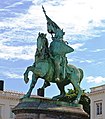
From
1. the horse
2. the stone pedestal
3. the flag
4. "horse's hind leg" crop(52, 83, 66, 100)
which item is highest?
the flag

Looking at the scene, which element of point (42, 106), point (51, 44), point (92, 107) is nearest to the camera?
point (42, 106)

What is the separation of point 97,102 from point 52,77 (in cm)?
4485

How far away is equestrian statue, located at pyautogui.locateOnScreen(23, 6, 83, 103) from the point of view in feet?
81.8

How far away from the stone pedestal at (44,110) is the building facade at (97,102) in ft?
142

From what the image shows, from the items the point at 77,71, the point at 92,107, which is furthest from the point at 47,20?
the point at 92,107

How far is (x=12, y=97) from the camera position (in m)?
73.2

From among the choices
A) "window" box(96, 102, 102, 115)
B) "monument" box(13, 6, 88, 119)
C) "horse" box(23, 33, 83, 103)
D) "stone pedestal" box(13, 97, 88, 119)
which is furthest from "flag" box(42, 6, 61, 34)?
"window" box(96, 102, 102, 115)

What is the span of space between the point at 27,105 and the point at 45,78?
172 centimetres

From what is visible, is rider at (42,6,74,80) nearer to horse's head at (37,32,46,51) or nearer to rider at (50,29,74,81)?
rider at (50,29,74,81)

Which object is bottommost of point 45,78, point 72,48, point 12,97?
point 45,78

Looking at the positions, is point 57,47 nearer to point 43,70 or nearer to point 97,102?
point 43,70

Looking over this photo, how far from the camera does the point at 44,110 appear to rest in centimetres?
2403

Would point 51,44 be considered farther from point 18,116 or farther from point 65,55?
point 18,116

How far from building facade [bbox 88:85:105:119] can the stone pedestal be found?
43.3m
